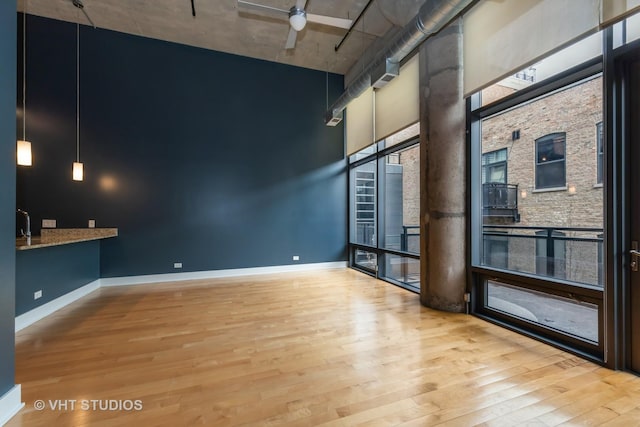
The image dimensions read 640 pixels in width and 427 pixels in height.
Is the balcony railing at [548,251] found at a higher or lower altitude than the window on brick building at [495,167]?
lower

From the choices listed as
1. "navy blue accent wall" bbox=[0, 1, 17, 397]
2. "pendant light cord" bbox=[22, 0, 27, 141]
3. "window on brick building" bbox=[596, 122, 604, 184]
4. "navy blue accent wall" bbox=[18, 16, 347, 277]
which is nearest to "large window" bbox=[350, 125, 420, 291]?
"navy blue accent wall" bbox=[18, 16, 347, 277]

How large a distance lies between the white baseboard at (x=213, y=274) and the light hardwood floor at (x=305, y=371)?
1486mm

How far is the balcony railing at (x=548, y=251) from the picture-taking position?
2674 mm

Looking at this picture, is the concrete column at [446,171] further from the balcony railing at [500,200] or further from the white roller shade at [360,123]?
the white roller shade at [360,123]

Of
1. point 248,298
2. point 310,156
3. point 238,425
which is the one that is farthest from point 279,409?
point 310,156

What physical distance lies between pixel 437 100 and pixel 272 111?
385 centimetres

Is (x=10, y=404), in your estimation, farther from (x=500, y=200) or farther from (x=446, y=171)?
(x=500, y=200)

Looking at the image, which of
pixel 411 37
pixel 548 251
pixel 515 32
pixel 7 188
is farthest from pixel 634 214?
pixel 7 188

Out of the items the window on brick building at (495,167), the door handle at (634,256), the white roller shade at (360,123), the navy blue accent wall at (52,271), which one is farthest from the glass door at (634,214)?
the navy blue accent wall at (52,271)

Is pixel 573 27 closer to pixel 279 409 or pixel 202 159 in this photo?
pixel 279 409

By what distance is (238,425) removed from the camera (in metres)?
1.79

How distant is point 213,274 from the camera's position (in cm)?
607

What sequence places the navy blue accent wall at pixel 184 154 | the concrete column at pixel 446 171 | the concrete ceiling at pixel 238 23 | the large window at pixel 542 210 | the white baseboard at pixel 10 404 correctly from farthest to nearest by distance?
the navy blue accent wall at pixel 184 154 < the concrete ceiling at pixel 238 23 < the concrete column at pixel 446 171 < the large window at pixel 542 210 < the white baseboard at pixel 10 404

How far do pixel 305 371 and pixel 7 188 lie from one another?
2.54 meters
